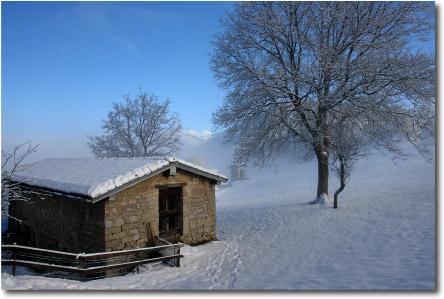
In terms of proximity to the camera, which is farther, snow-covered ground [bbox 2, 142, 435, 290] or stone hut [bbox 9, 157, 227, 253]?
stone hut [bbox 9, 157, 227, 253]

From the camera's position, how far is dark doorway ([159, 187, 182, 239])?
796 cm

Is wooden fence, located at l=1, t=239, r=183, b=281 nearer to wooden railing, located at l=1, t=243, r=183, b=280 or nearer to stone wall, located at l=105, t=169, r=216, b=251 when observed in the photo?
wooden railing, located at l=1, t=243, r=183, b=280

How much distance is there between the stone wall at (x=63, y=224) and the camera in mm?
6812

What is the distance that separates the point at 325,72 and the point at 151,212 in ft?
22.9

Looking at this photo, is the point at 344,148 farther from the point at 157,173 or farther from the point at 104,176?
the point at 104,176

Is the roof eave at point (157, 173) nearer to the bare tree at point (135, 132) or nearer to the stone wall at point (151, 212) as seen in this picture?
the stone wall at point (151, 212)

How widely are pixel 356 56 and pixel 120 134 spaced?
1451cm

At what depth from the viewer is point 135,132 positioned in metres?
18.5

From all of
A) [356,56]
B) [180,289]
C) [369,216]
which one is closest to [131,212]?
[180,289]

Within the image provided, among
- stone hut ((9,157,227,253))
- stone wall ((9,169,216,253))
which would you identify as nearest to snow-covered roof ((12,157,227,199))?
stone hut ((9,157,227,253))

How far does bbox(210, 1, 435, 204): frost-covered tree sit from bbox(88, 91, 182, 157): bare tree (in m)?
8.31

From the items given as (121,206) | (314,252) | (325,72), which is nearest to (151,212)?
(121,206)

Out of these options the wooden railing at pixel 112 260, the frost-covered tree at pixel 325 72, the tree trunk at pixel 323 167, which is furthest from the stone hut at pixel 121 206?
the tree trunk at pixel 323 167

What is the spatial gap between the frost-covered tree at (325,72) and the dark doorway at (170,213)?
3.97 metres
